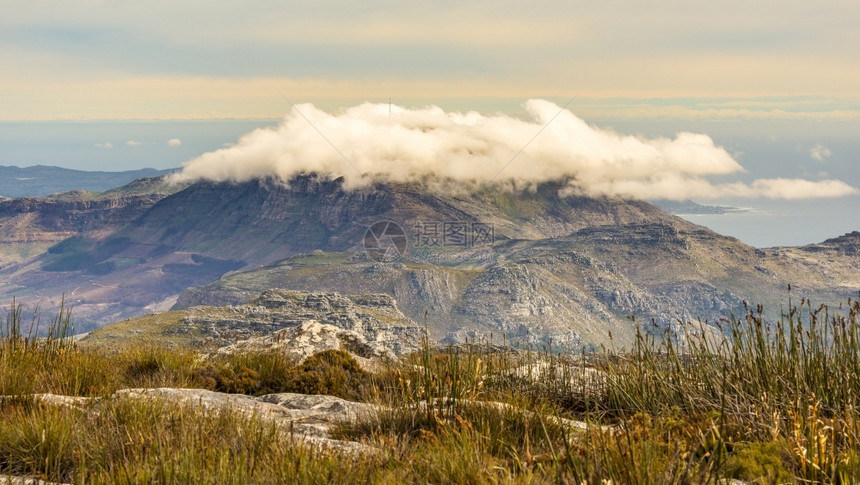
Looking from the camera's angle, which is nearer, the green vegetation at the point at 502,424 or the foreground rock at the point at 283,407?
the green vegetation at the point at 502,424

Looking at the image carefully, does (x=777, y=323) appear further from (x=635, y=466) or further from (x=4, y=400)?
(x=4, y=400)

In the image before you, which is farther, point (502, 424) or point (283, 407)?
point (283, 407)

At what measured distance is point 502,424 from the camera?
7.58 metres

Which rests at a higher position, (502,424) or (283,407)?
(502,424)

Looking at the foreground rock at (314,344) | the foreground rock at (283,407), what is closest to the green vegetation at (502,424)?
the foreground rock at (283,407)

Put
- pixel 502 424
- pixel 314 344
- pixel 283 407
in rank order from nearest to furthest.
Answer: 1. pixel 502 424
2. pixel 283 407
3. pixel 314 344

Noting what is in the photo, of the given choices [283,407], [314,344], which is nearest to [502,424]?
[283,407]

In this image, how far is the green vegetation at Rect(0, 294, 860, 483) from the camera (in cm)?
569

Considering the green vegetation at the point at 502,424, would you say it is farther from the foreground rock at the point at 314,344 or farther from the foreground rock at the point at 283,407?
the foreground rock at the point at 314,344

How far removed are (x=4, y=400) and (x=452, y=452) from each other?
640cm

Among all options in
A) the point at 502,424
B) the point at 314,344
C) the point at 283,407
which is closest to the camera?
the point at 502,424

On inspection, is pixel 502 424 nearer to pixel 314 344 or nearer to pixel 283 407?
pixel 283 407

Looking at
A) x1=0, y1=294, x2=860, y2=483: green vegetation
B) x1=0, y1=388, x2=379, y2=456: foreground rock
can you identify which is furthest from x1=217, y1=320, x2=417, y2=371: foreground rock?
x1=0, y1=388, x2=379, y2=456: foreground rock

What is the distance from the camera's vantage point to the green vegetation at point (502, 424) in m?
5.69
